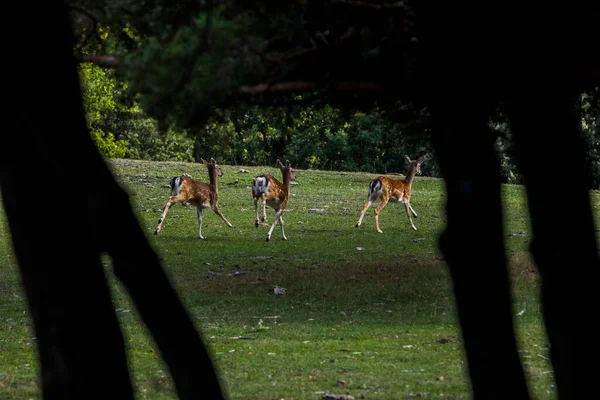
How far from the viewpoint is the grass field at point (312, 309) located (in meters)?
10.6

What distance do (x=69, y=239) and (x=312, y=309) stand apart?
965cm

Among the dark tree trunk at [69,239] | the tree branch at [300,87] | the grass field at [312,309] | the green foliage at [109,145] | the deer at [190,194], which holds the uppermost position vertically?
the green foliage at [109,145]

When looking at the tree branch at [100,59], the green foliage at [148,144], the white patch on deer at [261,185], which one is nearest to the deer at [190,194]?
the white patch on deer at [261,185]

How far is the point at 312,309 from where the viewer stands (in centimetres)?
1545

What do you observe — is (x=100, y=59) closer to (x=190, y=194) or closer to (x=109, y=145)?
(x=190, y=194)

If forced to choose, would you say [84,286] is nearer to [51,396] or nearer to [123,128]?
[51,396]

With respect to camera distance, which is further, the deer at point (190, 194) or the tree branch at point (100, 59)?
the deer at point (190, 194)

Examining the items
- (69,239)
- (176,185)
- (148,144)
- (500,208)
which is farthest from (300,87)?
(148,144)

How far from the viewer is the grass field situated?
418 inches

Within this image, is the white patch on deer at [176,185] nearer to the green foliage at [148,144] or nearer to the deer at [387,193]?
the deer at [387,193]

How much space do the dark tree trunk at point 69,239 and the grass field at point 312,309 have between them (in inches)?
30.1

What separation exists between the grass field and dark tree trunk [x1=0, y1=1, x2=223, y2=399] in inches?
30.1

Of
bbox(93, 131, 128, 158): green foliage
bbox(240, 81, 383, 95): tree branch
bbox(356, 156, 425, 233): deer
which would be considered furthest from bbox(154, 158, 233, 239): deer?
bbox(93, 131, 128, 158): green foliage

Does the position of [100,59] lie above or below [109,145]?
below
